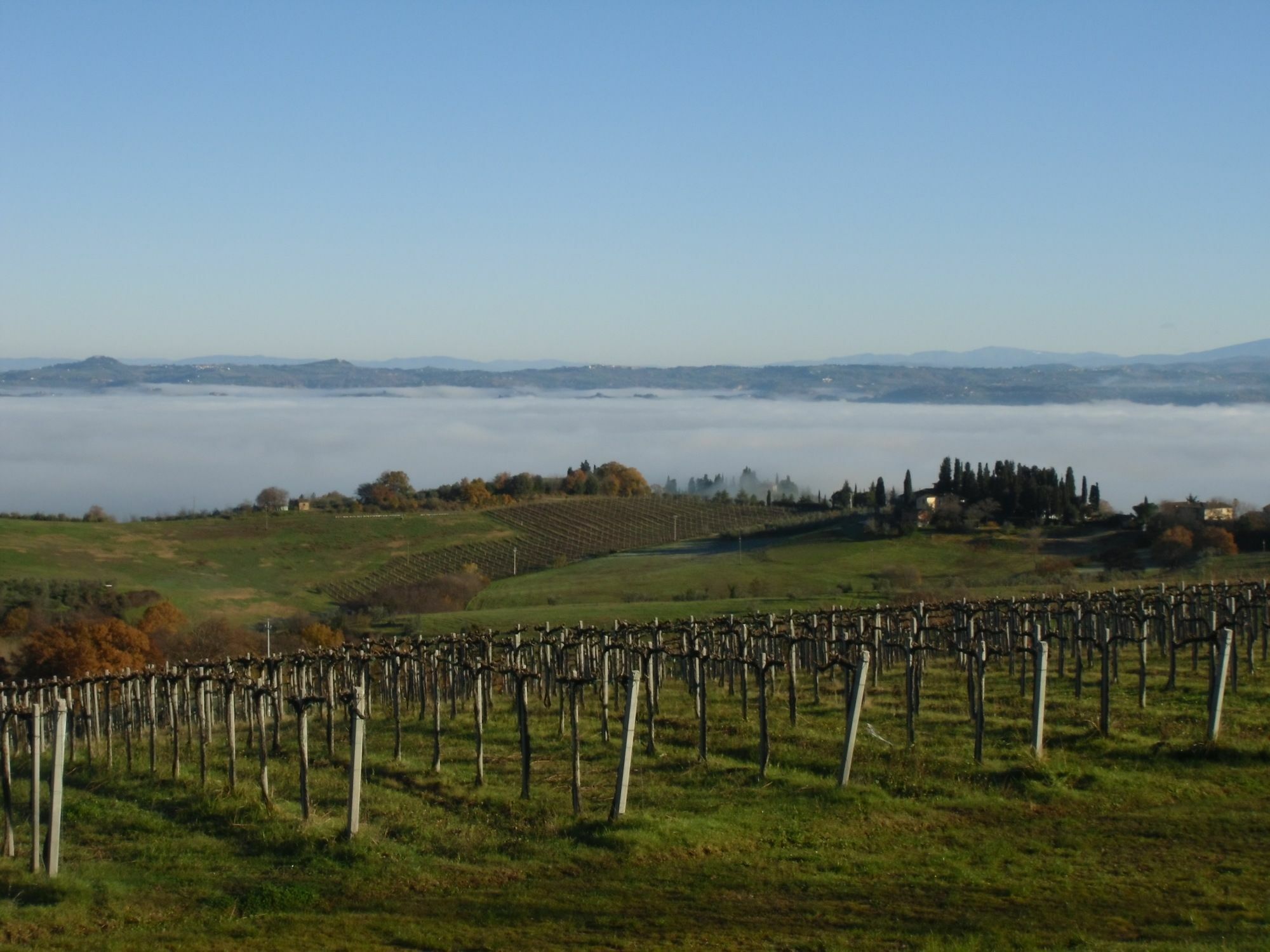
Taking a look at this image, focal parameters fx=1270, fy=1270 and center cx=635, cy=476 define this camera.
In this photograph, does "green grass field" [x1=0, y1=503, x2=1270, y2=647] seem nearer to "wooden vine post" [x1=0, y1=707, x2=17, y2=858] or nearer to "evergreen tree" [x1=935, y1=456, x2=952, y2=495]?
"evergreen tree" [x1=935, y1=456, x2=952, y2=495]

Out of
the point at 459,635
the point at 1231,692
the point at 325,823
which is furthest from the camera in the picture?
the point at 459,635

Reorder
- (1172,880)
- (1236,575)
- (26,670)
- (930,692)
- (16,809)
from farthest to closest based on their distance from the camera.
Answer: (1236,575), (26,670), (930,692), (16,809), (1172,880)

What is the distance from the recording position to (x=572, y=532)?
116 metres

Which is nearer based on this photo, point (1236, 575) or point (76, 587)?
point (1236, 575)

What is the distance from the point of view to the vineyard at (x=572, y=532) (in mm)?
96312

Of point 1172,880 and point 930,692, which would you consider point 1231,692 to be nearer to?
point 930,692

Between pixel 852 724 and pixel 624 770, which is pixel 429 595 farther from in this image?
pixel 624 770

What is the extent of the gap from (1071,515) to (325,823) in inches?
3411

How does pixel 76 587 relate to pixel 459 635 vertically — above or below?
below

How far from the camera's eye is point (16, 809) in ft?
66.4

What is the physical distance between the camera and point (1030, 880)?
14172 mm

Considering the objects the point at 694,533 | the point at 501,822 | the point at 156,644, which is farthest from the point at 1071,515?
the point at 501,822

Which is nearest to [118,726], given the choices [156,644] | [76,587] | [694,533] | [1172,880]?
[156,644]

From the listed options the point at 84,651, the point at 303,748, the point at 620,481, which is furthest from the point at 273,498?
the point at 303,748
